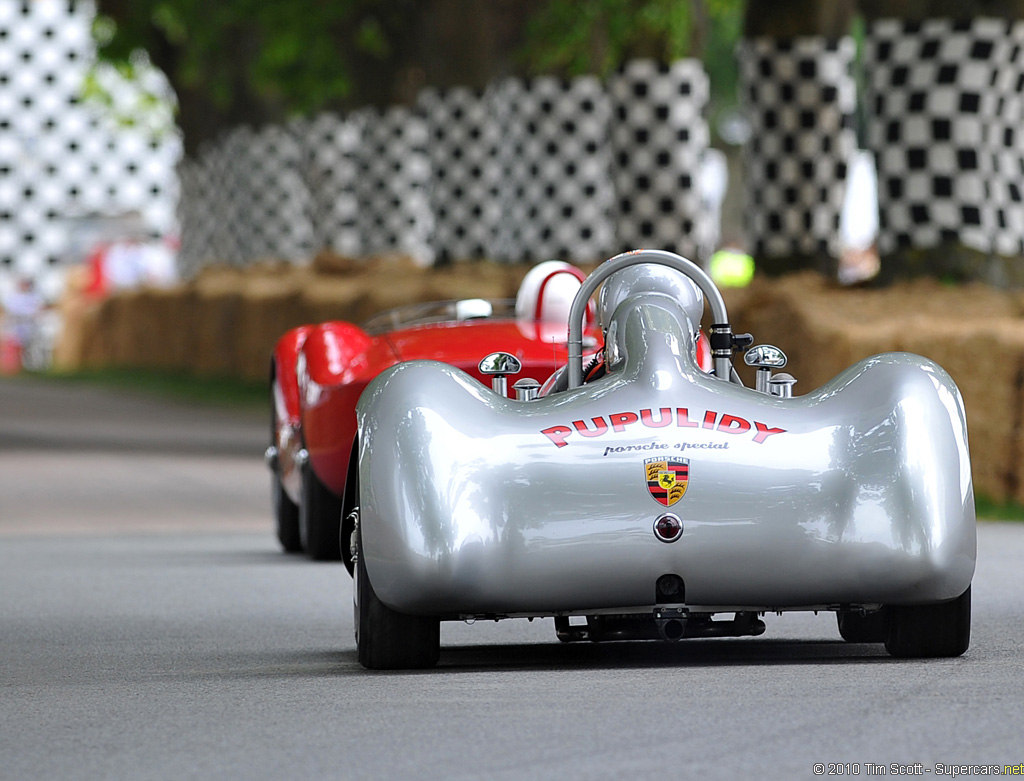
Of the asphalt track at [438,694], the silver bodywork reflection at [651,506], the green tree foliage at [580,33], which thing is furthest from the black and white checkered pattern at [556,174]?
the silver bodywork reflection at [651,506]

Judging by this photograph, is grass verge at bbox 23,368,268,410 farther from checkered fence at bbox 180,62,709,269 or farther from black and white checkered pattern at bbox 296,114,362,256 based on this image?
black and white checkered pattern at bbox 296,114,362,256

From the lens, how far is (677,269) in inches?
263

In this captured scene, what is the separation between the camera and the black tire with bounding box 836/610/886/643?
21.7 feet

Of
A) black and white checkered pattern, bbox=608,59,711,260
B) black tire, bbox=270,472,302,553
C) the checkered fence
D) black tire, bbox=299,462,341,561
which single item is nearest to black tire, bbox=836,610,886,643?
black tire, bbox=299,462,341,561

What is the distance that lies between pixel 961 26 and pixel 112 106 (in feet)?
105

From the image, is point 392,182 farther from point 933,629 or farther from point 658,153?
point 933,629

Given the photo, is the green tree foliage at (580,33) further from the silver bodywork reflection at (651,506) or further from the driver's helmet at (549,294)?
the silver bodywork reflection at (651,506)

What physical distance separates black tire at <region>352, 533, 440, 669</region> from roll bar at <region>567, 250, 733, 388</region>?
89 centimetres

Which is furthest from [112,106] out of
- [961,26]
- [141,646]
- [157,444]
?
[141,646]

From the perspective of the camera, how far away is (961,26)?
1480 centimetres

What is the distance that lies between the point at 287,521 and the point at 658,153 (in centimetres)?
1217

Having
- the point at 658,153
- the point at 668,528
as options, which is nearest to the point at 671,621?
the point at 668,528

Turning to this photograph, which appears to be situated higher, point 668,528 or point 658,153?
point 668,528

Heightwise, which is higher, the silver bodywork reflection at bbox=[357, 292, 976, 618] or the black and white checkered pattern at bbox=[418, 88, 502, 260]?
the silver bodywork reflection at bbox=[357, 292, 976, 618]
